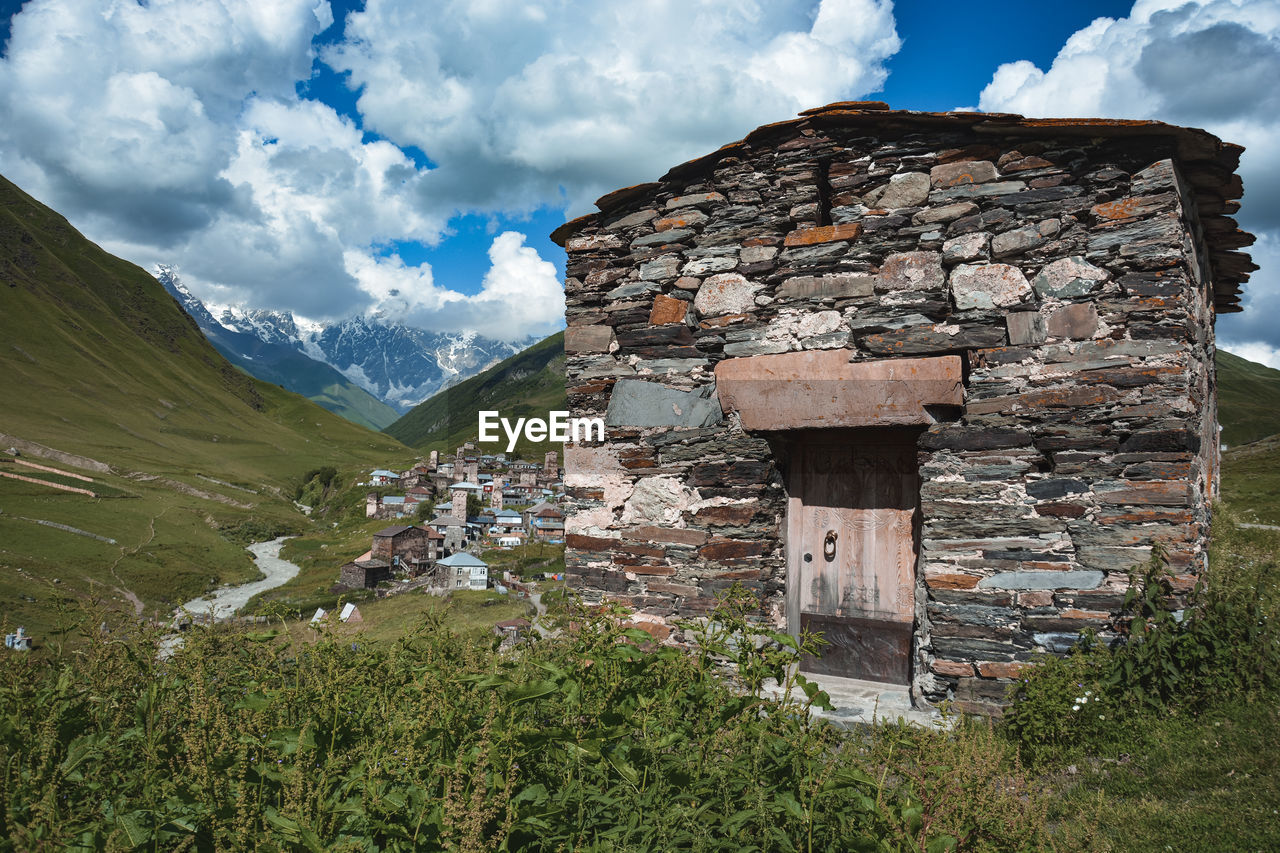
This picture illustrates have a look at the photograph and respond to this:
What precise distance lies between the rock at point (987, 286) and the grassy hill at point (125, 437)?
4675mm

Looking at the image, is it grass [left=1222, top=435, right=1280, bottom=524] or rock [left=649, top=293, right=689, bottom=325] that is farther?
grass [left=1222, top=435, right=1280, bottom=524]

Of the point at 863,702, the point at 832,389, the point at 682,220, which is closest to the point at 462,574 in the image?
the point at 682,220

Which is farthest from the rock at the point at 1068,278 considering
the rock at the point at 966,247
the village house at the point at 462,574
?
Answer: the village house at the point at 462,574

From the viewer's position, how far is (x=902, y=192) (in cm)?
479

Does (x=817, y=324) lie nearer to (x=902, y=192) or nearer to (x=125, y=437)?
(x=902, y=192)

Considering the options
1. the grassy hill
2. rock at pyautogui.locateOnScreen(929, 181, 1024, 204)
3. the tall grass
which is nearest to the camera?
the tall grass

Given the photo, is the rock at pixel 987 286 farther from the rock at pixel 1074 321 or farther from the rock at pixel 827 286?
the rock at pixel 827 286

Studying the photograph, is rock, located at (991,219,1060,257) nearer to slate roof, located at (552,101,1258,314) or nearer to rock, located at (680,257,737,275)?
slate roof, located at (552,101,1258,314)

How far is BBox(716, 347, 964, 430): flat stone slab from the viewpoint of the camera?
457 centimetres

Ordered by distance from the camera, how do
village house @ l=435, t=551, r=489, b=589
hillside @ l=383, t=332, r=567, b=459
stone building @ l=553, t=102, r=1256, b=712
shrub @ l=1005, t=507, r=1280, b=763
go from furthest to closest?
hillside @ l=383, t=332, r=567, b=459 → village house @ l=435, t=551, r=489, b=589 → stone building @ l=553, t=102, r=1256, b=712 → shrub @ l=1005, t=507, r=1280, b=763

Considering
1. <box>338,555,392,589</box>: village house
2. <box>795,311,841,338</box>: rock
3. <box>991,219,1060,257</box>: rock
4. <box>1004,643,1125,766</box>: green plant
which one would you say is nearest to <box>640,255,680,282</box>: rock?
<box>795,311,841,338</box>: rock

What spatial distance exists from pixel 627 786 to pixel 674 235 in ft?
13.9

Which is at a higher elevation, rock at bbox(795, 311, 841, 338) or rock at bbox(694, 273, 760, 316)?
rock at bbox(694, 273, 760, 316)

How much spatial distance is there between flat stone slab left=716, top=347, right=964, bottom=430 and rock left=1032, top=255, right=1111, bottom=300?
2.27 feet
